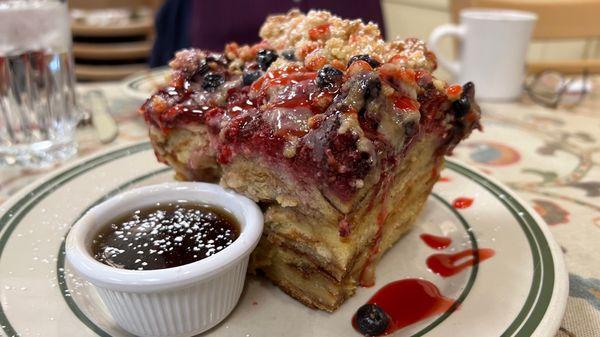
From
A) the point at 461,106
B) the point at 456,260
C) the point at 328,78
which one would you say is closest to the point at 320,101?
the point at 328,78

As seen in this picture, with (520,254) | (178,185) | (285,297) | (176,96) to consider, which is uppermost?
(176,96)

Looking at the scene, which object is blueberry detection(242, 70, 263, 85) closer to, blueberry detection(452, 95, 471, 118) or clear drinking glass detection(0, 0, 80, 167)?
blueberry detection(452, 95, 471, 118)

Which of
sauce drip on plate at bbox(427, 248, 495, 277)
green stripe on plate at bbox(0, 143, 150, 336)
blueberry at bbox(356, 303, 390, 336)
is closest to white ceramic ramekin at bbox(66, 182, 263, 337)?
green stripe on plate at bbox(0, 143, 150, 336)

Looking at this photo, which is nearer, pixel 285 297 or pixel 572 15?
pixel 285 297

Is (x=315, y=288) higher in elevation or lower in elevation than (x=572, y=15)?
lower

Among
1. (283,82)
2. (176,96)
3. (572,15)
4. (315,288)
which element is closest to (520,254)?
(315,288)

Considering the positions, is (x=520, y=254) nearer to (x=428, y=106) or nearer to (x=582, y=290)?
(x=582, y=290)

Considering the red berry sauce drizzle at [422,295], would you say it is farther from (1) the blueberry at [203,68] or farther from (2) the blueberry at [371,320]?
(1) the blueberry at [203,68]

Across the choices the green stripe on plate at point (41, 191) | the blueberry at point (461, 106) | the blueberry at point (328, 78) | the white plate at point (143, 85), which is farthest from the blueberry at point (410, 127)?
the white plate at point (143, 85)
